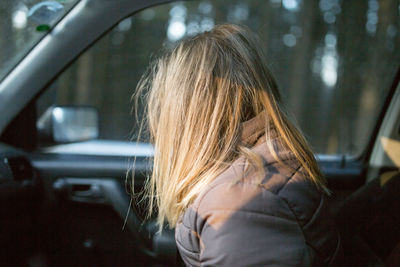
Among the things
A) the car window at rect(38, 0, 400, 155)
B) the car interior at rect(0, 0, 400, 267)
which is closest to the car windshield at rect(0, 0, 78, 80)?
the car interior at rect(0, 0, 400, 267)

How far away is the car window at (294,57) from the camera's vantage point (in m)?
4.32

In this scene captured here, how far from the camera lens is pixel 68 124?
2.26m

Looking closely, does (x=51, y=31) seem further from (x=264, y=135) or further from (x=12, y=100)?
(x=264, y=135)

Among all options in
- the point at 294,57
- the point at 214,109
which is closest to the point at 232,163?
the point at 214,109

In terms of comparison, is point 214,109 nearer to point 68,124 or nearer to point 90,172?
point 68,124

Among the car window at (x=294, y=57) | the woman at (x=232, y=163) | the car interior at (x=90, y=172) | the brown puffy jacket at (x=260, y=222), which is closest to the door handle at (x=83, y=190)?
the car interior at (x=90, y=172)

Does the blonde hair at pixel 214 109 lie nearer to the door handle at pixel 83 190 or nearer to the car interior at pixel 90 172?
the car interior at pixel 90 172

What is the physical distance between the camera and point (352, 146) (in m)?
3.18

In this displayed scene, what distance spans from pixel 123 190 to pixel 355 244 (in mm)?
1409

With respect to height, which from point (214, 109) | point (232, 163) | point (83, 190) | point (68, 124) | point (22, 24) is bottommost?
point (83, 190)

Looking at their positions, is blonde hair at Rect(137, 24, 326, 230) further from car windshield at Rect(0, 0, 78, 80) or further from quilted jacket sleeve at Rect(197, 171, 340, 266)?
car windshield at Rect(0, 0, 78, 80)

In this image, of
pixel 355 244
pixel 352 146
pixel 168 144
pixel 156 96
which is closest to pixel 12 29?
pixel 156 96

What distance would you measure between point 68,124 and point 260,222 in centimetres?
152

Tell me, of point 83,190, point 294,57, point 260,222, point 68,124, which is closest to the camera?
point 260,222
